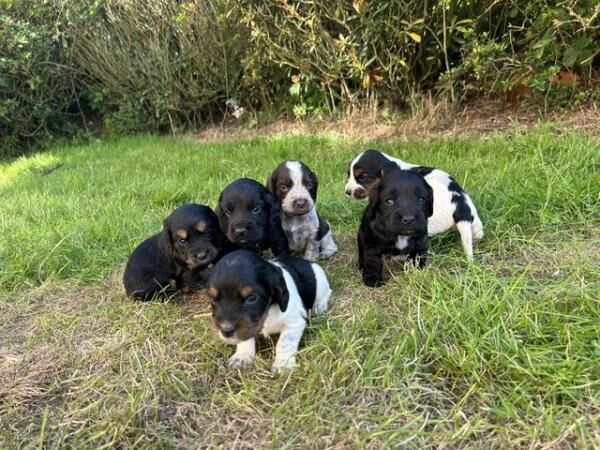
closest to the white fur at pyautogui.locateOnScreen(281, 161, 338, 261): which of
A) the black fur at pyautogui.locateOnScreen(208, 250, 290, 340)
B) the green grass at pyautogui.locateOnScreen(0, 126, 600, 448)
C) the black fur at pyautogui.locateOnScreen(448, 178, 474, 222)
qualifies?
the green grass at pyautogui.locateOnScreen(0, 126, 600, 448)

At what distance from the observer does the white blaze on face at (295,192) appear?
4648 mm

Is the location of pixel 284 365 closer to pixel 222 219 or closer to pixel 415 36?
pixel 222 219

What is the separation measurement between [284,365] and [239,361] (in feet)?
1.05

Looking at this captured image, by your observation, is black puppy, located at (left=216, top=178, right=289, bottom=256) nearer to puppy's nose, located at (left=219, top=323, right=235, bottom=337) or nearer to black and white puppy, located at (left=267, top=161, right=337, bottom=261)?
black and white puppy, located at (left=267, top=161, right=337, bottom=261)

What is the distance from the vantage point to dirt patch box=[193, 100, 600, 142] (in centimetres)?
758

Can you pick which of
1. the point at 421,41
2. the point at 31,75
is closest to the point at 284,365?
the point at 421,41

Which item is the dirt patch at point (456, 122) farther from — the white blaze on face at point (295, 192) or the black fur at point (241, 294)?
the black fur at point (241, 294)

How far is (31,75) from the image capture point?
42.2 feet

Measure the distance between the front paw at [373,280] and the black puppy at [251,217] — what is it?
2.50ft

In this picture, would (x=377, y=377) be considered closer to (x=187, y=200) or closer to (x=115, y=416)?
(x=115, y=416)

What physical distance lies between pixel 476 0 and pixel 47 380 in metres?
7.42

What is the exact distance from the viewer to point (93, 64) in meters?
12.9

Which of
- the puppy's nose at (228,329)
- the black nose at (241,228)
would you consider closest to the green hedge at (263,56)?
the black nose at (241,228)

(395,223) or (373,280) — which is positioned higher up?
(395,223)
